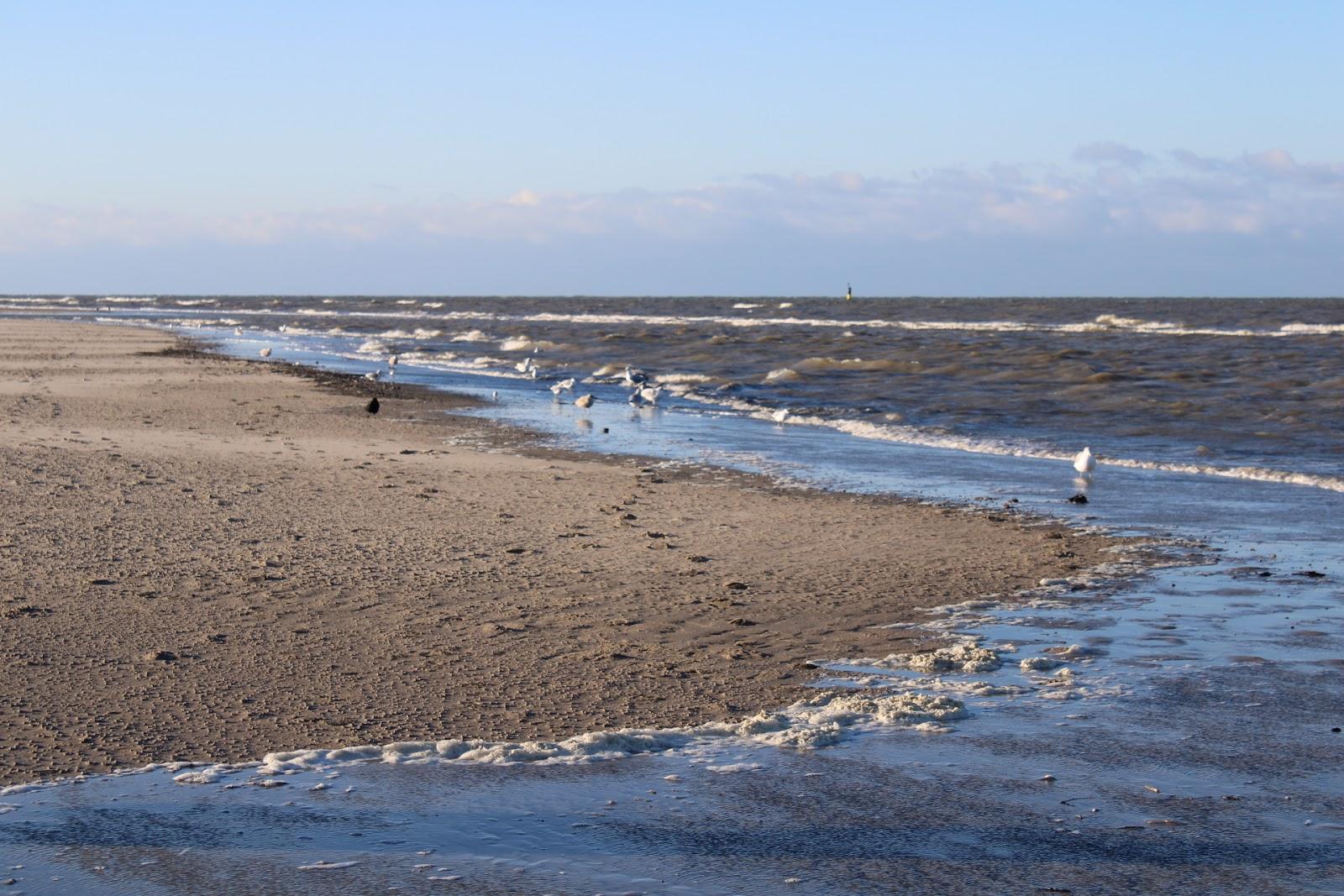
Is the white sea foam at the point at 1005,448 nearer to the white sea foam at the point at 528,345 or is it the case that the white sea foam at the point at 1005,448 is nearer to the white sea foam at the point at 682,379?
the white sea foam at the point at 682,379

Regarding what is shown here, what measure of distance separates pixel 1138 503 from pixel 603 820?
751 centimetres

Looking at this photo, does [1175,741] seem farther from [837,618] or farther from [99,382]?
[99,382]

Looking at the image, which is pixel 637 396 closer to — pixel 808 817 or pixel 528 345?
pixel 808 817

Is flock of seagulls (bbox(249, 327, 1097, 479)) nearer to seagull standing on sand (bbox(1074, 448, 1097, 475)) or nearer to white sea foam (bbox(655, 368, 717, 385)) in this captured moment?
seagull standing on sand (bbox(1074, 448, 1097, 475))

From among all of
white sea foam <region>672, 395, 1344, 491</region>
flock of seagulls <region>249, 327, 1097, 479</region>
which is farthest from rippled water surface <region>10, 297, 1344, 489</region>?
flock of seagulls <region>249, 327, 1097, 479</region>

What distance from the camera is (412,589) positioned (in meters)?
6.46

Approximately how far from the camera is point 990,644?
5730mm

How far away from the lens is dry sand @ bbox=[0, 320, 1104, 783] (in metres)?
4.60

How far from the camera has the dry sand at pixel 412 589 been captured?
4.60 metres

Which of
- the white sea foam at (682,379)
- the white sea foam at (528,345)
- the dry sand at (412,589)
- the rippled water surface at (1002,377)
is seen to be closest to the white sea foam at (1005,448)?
the rippled water surface at (1002,377)

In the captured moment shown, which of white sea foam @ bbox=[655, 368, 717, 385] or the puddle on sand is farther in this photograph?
white sea foam @ bbox=[655, 368, 717, 385]

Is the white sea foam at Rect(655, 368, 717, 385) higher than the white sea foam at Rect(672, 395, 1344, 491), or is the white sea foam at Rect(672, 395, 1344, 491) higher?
the white sea foam at Rect(655, 368, 717, 385)

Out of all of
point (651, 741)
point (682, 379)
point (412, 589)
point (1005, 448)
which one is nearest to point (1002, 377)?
point (682, 379)

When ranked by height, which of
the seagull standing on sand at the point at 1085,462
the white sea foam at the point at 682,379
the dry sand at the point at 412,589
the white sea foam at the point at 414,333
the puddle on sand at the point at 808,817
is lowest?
the puddle on sand at the point at 808,817
